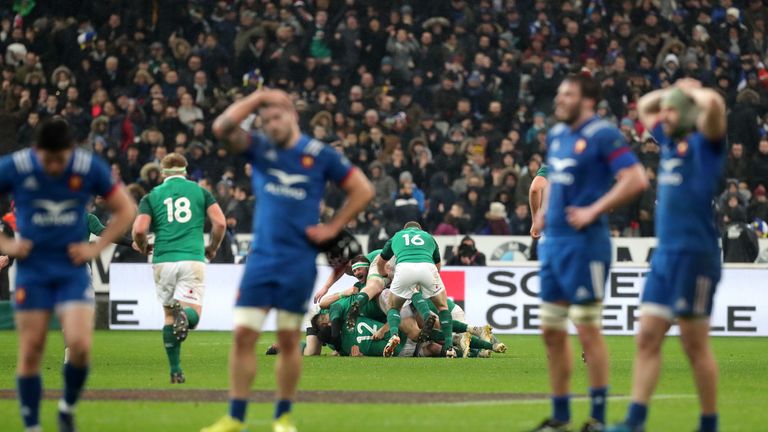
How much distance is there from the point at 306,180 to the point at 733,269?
17.2 metres

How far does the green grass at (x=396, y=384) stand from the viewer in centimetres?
1130

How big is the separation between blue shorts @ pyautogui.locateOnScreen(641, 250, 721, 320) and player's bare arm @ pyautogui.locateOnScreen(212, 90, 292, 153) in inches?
112

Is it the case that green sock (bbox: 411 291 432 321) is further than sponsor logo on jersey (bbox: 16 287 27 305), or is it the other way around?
green sock (bbox: 411 291 432 321)

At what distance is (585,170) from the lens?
1048 cm

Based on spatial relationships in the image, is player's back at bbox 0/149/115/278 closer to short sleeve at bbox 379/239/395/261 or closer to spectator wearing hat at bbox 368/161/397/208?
short sleeve at bbox 379/239/395/261

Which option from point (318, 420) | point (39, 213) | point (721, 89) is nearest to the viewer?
point (39, 213)

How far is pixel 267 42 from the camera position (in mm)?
33312

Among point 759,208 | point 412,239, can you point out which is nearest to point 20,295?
point 412,239

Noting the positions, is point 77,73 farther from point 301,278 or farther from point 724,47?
point 301,278

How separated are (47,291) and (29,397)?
0.71 m

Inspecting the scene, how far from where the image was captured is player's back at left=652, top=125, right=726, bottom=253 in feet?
32.1

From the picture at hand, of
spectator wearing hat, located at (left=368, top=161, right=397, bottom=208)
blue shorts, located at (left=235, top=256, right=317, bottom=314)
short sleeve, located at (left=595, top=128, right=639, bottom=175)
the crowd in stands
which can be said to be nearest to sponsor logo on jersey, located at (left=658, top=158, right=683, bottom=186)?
short sleeve, located at (left=595, top=128, right=639, bottom=175)

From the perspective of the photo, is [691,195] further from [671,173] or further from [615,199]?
[615,199]

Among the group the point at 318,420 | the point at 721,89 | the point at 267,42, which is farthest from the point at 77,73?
the point at 318,420
